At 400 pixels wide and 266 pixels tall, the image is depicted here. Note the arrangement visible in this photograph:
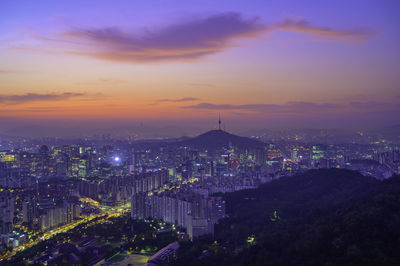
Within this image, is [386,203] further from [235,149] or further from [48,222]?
[235,149]

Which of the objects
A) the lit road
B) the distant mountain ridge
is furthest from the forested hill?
the distant mountain ridge

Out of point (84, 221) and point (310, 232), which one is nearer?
point (310, 232)

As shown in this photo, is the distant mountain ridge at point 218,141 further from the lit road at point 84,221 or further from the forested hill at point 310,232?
the forested hill at point 310,232

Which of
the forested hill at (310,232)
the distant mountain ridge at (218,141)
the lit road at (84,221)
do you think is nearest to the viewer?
the forested hill at (310,232)

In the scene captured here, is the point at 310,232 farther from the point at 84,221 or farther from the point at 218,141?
A: the point at 218,141

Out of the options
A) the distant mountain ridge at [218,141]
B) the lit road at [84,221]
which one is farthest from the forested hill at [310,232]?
the distant mountain ridge at [218,141]

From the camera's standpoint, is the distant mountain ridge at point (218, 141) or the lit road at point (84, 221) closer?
the lit road at point (84, 221)

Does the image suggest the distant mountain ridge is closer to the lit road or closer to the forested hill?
the lit road

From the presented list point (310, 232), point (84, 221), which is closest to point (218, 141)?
point (84, 221)

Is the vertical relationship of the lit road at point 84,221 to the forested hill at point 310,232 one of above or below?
below
